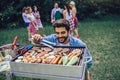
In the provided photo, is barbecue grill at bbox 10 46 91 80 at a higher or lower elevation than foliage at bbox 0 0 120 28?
higher

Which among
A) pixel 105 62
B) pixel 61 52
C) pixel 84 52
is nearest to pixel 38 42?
pixel 61 52

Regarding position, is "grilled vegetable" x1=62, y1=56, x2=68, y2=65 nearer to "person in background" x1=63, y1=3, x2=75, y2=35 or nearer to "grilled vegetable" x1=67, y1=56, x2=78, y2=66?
"grilled vegetable" x1=67, y1=56, x2=78, y2=66

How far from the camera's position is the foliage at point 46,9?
15.4 metres

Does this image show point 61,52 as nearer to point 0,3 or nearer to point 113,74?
point 113,74

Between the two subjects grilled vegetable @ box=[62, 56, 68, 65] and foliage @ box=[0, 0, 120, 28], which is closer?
grilled vegetable @ box=[62, 56, 68, 65]

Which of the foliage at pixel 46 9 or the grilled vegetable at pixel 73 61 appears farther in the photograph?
the foliage at pixel 46 9

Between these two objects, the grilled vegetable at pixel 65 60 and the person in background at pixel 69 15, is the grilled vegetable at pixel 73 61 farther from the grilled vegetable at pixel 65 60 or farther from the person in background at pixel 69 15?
the person in background at pixel 69 15

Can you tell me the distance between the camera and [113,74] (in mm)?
5383

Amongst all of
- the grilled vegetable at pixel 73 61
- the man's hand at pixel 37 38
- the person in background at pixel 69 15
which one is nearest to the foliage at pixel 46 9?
the person in background at pixel 69 15

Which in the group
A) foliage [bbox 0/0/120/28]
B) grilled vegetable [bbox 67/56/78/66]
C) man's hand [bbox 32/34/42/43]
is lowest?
foliage [bbox 0/0/120/28]

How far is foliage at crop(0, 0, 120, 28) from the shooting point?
15427mm

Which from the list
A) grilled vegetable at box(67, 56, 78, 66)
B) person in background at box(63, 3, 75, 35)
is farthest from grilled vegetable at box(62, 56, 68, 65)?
person in background at box(63, 3, 75, 35)

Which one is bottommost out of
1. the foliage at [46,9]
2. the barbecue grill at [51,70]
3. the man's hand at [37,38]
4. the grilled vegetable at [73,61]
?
the foliage at [46,9]

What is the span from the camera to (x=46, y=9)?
16359 mm
